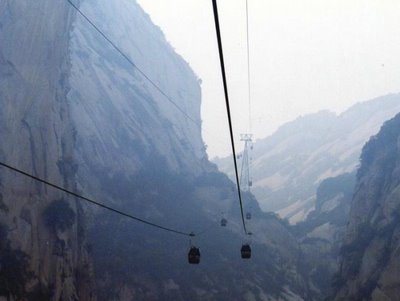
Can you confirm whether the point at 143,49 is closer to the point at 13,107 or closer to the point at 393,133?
the point at 393,133

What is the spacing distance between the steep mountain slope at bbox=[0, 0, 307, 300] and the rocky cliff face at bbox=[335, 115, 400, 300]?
15.1 metres

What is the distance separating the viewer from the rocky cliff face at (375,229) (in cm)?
3259

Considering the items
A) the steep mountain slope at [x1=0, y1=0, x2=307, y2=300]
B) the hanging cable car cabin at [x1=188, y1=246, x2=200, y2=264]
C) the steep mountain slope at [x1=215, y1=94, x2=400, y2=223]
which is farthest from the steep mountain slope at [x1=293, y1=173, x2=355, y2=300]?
the hanging cable car cabin at [x1=188, y1=246, x2=200, y2=264]

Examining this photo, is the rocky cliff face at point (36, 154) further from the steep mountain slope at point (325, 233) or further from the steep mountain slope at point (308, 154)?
the steep mountain slope at point (308, 154)

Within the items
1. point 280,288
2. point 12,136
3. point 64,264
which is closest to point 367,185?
point 280,288

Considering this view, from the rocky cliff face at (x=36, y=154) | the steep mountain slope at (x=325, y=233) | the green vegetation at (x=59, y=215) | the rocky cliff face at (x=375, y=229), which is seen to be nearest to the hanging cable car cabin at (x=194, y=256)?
the rocky cliff face at (x=36, y=154)

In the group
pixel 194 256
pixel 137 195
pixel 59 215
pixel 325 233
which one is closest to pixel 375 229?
pixel 194 256

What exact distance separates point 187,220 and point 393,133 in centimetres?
2940

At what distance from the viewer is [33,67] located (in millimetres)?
28156

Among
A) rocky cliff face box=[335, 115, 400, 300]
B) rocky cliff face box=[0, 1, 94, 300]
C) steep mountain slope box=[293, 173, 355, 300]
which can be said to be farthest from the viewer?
steep mountain slope box=[293, 173, 355, 300]

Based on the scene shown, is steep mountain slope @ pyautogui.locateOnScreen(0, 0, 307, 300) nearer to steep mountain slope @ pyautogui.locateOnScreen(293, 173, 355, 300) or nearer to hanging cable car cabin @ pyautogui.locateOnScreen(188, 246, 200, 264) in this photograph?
steep mountain slope @ pyautogui.locateOnScreen(293, 173, 355, 300)

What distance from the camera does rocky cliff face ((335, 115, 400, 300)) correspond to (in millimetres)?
32594

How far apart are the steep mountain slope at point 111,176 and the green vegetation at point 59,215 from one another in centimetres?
10

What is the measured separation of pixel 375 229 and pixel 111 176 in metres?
35.5
